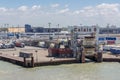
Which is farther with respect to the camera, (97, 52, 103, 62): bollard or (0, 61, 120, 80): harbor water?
(97, 52, 103, 62): bollard

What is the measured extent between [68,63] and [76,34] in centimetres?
960

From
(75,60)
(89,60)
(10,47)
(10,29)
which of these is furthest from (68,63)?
A: (10,29)

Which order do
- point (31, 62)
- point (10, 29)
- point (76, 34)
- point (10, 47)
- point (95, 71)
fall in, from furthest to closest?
point (10, 29), point (10, 47), point (76, 34), point (31, 62), point (95, 71)

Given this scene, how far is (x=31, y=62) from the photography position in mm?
51531

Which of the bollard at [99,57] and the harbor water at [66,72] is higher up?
the bollard at [99,57]

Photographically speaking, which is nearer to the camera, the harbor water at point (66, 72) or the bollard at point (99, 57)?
the harbor water at point (66, 72)

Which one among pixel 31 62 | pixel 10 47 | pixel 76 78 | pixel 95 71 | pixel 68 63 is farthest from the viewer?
pixel 10 47

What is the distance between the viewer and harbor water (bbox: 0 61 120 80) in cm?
4212

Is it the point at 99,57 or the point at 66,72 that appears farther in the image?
the point at 99,57

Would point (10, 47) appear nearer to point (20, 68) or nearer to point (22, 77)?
point (20, 68)

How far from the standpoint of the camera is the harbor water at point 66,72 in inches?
1658

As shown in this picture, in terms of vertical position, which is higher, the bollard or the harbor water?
the bollard

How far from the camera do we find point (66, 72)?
46.6 metres

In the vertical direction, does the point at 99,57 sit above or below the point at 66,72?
above
